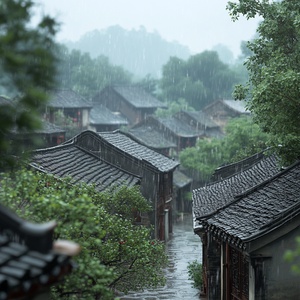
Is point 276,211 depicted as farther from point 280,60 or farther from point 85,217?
point 85,217

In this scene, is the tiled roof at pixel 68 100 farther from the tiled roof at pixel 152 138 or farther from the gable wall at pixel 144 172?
the gable wall at pixel 144 172

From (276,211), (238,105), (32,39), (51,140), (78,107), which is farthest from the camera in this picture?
(238,105)

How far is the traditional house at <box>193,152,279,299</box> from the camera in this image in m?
20.2

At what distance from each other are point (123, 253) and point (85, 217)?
15.7 ft

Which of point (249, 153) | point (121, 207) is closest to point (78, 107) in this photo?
point (249, 153)

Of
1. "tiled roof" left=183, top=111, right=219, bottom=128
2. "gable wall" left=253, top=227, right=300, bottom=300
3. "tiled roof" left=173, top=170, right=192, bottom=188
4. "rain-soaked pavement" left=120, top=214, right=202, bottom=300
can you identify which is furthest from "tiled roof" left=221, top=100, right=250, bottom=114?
"gable wall" left=253, top=227, right=300, bottom=300

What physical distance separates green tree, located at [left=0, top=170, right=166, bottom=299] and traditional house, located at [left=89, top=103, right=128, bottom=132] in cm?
4699

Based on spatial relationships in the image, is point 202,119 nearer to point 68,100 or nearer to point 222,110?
point 222,110


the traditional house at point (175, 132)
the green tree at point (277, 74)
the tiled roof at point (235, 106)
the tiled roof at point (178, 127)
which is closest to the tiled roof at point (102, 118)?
the traditional house at point (175, 132)

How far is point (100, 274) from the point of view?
9.56 metres

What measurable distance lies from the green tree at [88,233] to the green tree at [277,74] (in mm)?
4667

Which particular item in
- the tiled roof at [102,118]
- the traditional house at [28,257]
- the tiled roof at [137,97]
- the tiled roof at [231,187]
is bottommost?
Answer: the traditional house at [28,257]

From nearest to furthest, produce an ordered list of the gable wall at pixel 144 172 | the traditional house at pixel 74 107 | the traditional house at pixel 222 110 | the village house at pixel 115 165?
the village house at pixel 115 165 < the gable wall at pixel 144 172 < the traditional house at pixel 74 107 < the traditional house at pixel 222 110

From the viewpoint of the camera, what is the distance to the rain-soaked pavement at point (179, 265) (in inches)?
987
